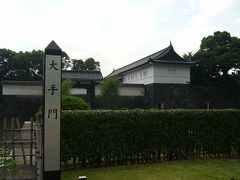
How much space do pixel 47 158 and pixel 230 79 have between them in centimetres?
2790

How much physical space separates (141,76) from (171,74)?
345cm

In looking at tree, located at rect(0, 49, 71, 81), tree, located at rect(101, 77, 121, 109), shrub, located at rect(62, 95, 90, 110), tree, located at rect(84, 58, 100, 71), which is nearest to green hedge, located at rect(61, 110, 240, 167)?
shrub, located at rect(62, 95, 90, 110)

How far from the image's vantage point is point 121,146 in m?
9.83

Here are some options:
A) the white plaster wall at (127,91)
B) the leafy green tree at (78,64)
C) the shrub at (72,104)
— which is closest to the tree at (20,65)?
the leafy green tree at (78,64)

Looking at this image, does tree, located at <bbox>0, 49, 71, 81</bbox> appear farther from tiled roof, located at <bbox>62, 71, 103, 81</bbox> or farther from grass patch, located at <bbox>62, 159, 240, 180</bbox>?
grass patch, located at <bbox>62, 159, 240, 180</bbox>

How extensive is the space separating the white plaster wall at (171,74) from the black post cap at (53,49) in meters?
22.7

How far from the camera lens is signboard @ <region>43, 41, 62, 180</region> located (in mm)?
6340

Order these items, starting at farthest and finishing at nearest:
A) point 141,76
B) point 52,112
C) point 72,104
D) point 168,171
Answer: point 141,76
point 72,104
point 168,171
point 52,112

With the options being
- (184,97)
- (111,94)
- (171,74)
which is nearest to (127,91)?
(111,94)

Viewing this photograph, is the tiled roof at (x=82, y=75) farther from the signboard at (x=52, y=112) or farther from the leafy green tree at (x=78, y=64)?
the signboard at (x=52, y=112)

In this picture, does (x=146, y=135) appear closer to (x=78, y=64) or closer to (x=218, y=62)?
(x=218, y=62)

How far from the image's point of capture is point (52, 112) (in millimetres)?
6391

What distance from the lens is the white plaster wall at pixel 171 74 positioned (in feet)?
95.7

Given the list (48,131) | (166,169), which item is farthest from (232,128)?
(48,131)
